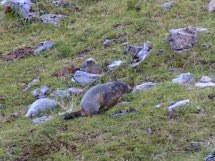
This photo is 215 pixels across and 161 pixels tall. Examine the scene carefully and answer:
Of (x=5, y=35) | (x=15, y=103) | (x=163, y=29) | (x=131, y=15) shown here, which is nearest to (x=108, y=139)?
(x=15, y=103)

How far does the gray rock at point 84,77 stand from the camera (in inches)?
323

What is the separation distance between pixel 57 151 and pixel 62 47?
11.9 ft

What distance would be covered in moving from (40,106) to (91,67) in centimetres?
138

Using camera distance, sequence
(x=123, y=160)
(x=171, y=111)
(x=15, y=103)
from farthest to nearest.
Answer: (x=15, y=103), (x=171, y=111), (x=123, y=160)

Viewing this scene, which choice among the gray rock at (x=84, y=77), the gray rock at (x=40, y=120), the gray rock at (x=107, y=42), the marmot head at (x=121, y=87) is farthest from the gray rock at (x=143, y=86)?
the gray rock at (x=107, y=42)

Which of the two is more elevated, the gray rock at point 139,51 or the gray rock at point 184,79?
the gray rock at point 184,79

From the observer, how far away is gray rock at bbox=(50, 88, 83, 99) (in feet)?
25.7

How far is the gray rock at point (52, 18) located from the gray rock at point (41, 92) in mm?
2546

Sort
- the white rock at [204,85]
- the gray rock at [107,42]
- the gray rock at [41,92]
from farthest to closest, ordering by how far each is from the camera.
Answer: the gray rock at [107,42] < the gray rock at [41,92] < the white rock at [204,85]

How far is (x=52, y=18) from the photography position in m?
10.8

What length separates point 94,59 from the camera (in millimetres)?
8883

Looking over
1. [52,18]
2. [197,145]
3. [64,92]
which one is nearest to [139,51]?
[64,92]

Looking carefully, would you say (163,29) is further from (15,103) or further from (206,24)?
(15,103)

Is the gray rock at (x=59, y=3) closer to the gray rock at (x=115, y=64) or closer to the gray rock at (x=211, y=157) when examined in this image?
the gray rock at (x=115, y=64)
